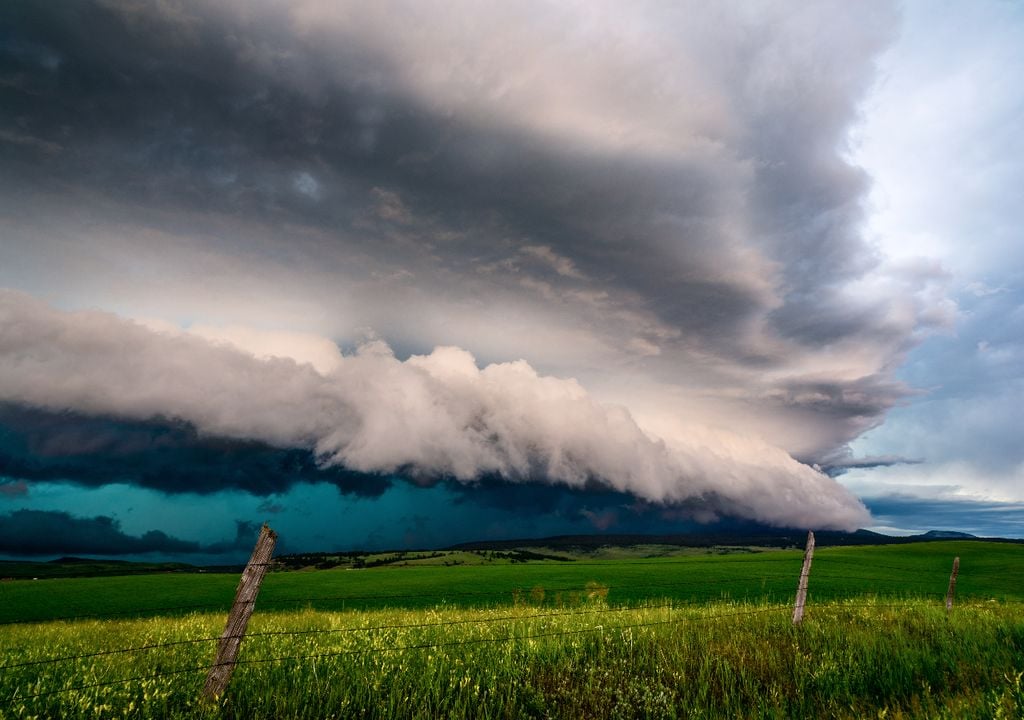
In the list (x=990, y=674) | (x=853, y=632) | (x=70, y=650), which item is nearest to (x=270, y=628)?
(x=70, y=650)

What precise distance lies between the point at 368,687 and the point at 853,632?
33.4ft

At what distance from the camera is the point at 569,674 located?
8758 mm

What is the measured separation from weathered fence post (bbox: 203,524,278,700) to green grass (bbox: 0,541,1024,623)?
31.0 metres

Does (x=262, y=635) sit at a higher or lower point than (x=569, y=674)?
lower

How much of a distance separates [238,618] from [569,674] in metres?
5.15

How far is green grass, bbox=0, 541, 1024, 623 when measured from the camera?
142ft

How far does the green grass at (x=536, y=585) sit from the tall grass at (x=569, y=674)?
26.6m

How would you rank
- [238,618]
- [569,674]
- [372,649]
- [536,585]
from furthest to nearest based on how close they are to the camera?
[536,585] → [569,674] → [372,649] → [238,618]

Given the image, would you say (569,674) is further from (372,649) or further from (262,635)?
(262,635)

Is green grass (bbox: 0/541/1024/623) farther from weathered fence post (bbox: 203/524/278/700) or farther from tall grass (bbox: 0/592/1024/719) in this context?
weathered fence post (bbox: 203/524/278/700)

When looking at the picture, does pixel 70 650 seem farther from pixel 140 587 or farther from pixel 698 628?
pixel 140 587

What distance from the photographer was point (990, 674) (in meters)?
9.17

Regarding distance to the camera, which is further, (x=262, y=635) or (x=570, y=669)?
(x=262, y=635)

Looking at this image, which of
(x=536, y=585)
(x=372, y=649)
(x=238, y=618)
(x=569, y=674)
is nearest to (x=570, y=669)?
(x=569, y=674)
